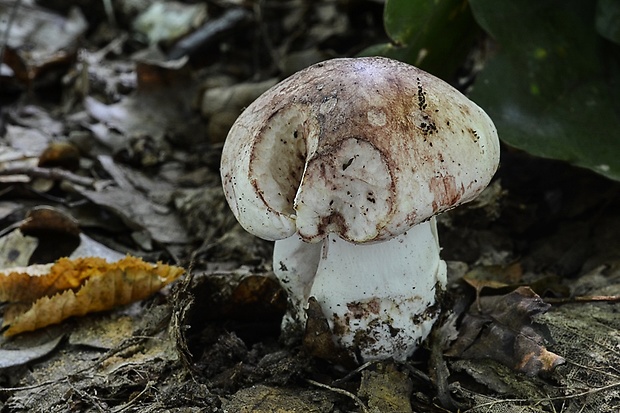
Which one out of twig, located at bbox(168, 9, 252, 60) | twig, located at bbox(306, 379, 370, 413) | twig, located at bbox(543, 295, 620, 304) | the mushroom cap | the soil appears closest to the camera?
the mushroom cap

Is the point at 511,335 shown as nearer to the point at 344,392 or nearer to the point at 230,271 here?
the point at 344,392

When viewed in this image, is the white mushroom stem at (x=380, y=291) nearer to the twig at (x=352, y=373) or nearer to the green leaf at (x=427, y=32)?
the twig at (x=352, y=373)

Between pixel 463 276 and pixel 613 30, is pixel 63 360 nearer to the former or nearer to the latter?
pixel 463 276

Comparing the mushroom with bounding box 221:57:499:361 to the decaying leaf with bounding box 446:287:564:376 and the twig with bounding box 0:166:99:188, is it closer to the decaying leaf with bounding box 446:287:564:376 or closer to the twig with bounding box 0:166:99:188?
the decaying leaf with bounding box 446:287:564:376

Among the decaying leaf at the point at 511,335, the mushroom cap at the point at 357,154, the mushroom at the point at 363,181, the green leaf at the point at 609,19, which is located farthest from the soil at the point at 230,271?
the green leaf at the point at 609,19

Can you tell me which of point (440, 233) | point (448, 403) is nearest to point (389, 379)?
point (448, 403)

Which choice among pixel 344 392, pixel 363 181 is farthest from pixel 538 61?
pixel 344 392

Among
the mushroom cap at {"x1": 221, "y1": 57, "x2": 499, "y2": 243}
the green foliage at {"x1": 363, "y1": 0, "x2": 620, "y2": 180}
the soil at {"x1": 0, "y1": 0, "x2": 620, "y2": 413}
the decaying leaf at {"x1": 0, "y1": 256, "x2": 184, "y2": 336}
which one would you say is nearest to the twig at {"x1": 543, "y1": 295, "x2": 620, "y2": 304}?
the soil at {"x1": 0, "y1": 0, "x2": 620, "y2": 413}
